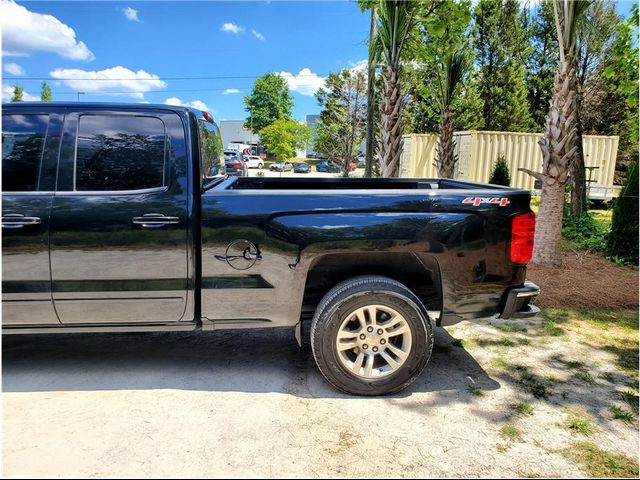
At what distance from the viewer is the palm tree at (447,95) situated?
13.1m

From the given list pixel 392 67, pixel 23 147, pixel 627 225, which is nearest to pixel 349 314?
pixel 23 147

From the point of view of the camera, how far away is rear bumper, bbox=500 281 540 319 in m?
3.36

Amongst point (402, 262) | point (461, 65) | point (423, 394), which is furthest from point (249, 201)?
point (461, 65)

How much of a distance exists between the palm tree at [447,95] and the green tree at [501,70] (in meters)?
16.0

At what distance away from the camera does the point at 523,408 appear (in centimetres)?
316

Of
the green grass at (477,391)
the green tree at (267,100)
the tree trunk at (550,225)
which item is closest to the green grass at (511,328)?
the green grass at (477,391)

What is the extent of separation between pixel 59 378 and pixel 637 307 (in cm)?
604

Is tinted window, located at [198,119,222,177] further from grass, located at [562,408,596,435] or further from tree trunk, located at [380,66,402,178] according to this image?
tree trunk, located at [380,66,402,178]

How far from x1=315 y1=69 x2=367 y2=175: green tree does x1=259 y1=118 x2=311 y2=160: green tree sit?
10988mm

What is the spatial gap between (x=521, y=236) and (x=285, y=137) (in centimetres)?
4157

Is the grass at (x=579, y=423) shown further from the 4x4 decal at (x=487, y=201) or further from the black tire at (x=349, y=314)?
the 4x4 decal at (x=487, y=201)

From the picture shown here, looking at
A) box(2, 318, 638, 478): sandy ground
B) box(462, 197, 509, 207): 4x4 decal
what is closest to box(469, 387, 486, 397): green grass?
box(2, 318, 638, 478): sandy ground

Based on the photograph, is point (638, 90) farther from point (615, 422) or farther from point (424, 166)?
point (424, 166)

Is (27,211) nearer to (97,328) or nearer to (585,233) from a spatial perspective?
(97,328)
